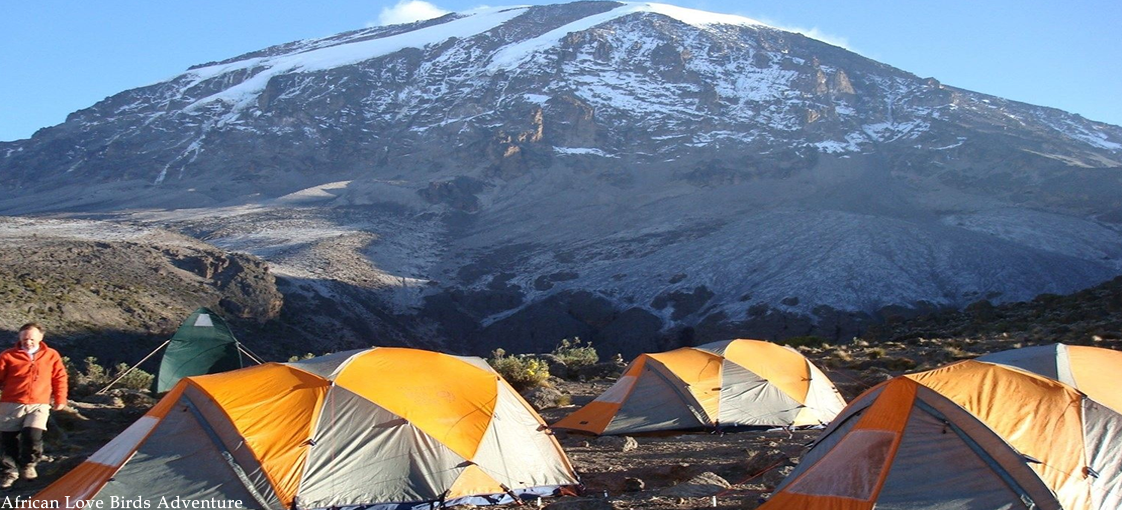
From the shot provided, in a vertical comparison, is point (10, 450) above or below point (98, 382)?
above

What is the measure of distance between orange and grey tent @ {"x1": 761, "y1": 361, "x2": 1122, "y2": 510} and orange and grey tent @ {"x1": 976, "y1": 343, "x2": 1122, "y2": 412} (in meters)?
0.24

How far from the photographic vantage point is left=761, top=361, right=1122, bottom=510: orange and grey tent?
19.1 feet

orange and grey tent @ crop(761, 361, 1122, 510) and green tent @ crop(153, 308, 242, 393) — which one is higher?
orange and grey tent @ crop(761, 361, 1122, 510)

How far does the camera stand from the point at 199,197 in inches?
3553

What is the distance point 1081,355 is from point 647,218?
70.6 metres

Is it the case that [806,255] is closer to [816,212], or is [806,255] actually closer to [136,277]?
[816,212]

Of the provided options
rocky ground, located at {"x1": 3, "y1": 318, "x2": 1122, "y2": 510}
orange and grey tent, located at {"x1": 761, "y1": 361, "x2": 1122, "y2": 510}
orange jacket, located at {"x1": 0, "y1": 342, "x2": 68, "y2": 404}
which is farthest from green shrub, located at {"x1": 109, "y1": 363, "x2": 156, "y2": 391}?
orange and grey tent, located at {"x1": 761, "y1": 361, "x2": 1122, "y2": 510}

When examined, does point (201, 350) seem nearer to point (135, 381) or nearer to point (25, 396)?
point (135, 381)

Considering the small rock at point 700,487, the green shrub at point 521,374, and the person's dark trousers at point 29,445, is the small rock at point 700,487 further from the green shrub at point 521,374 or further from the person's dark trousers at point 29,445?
the green shrub at point 521,374

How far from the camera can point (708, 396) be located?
1104 cm

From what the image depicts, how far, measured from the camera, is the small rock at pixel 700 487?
7.33m

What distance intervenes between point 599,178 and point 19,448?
91.6 metres

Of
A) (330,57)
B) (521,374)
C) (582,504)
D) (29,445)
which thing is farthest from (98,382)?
(330,57)

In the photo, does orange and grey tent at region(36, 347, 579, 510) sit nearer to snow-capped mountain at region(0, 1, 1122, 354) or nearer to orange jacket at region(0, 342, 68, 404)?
orange jacket at region(0, 342, 68, 404)
